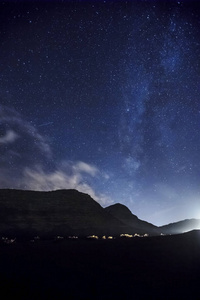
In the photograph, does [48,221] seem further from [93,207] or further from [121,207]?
[121,207]

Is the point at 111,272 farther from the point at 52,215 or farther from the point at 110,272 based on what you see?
the point at 52,215

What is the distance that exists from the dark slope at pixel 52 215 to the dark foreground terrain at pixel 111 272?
29.8 meters

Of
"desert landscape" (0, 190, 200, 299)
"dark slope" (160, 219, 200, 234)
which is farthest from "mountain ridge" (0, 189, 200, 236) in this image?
"dark slope" (160, 219, 200, 234)

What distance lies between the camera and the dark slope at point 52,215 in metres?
44.3

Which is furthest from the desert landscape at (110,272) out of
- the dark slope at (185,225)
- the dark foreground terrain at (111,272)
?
the dark slope at (185,225)

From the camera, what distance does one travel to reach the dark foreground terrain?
8.01 metres

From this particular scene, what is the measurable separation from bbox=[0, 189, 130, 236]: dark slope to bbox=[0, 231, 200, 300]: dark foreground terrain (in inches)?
1172

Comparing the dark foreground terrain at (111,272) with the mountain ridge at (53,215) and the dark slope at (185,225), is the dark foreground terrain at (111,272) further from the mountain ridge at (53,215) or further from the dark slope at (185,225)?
the dark slope at (185,225)

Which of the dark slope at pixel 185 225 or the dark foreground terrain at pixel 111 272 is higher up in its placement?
the dark slope at pixel 185 225

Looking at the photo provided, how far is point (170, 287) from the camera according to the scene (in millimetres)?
8203

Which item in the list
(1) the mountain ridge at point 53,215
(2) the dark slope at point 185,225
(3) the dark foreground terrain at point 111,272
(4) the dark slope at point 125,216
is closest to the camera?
(3) the dark foreground terrain at point 111,272

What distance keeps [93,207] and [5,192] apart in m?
23.6

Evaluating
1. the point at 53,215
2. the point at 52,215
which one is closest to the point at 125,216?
the point at 53,215

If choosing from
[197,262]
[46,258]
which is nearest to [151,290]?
[197,262]
